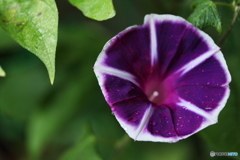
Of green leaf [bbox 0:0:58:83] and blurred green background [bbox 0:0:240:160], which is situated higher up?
green leaf [bbox 0:0:58:83]

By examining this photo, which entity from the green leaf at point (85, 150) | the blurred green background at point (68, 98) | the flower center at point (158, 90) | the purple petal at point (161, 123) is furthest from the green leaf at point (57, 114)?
the purple petal at point (161, 123)

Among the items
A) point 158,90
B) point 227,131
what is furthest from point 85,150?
point 227,131

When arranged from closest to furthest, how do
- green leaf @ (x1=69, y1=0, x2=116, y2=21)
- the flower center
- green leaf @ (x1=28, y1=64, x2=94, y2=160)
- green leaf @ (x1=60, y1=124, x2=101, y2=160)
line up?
green leaf @ (x1=69, y1=0, x2=116, y2=21) < the flower center < green leaf @ (x1=60, y1=124, x2=101, y2=160) < green leaf @ (x1=28, y1=64, x2=94, y2=160)

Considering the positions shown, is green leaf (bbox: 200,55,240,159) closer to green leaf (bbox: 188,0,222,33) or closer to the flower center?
the flower center

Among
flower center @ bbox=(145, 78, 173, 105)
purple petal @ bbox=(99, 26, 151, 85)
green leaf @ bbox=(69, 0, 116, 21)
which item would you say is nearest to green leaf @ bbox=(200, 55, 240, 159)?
flower center @ bbox=(145, 78, 173, 105)

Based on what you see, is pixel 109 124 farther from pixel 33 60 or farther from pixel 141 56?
pixel 141 56

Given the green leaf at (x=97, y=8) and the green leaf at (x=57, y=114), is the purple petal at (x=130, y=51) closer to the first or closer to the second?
the green leaf at (x=97, y=8)

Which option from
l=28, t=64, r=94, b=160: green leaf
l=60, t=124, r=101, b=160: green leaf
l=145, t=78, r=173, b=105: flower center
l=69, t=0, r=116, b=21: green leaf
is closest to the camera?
l=69, t=0, r=116, b=21: green leaf
